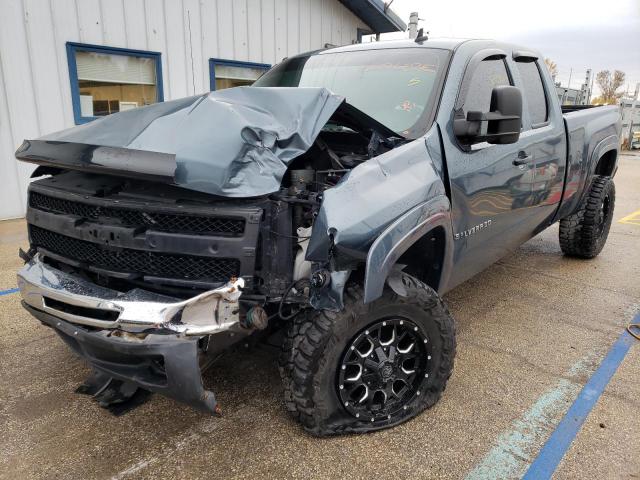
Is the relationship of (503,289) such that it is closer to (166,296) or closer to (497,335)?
(497,335)

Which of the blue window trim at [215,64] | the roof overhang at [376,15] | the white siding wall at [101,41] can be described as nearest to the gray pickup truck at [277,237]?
the white siding wall at [101,41]

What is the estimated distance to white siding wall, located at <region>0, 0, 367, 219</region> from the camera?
648cm

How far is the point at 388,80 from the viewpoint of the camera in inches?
127

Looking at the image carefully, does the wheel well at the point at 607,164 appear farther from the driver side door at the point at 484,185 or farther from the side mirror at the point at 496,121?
the side mirror at the point at 496,121

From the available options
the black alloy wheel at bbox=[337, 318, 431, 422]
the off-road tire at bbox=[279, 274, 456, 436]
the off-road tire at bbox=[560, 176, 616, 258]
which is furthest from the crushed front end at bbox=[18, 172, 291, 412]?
the off-road tire at bbox=[560, 176, 616, 258]

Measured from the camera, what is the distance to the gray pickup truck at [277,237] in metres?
2.13

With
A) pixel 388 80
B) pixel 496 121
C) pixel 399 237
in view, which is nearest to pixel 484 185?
pixel 496 121

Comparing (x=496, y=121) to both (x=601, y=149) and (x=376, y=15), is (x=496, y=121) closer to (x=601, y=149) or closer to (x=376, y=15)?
(x=601, y=149)

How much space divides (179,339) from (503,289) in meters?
3.45

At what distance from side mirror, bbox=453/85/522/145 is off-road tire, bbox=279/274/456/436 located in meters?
0.93

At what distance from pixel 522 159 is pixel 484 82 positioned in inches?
23.1

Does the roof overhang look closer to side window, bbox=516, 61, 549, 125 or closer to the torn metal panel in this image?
side window, bbox=516, 61, 549, 125

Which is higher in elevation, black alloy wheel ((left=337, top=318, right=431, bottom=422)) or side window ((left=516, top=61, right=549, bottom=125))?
side window ((left=516, top=61, right=549, bottom=125))

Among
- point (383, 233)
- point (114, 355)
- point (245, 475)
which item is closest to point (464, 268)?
point (383, 233)
